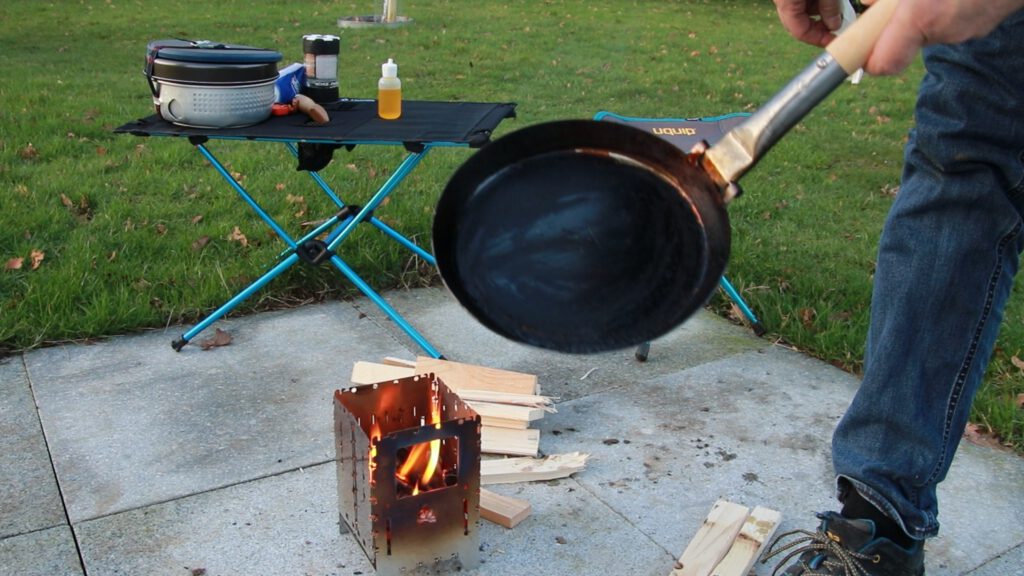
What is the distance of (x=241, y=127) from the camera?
149 inches

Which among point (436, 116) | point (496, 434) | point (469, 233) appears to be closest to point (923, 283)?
point (469, 233)

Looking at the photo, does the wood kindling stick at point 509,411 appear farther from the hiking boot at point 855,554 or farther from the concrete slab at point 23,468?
the concrete slab at point 23,468

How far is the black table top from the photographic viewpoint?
3643mm

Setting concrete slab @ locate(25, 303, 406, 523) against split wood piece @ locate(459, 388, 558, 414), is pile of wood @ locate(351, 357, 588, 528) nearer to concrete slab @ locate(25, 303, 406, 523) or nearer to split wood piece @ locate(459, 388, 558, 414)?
split wood piece @ locate(459, 388, 558, 414)

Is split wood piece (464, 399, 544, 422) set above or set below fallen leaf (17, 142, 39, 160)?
above

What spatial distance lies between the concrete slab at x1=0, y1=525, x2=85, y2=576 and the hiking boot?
1827 millimetres

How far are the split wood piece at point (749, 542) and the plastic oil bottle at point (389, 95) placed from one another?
2277 mm

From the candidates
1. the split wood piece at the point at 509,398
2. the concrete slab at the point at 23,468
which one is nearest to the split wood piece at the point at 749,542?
the split wood piece at the point at 509,398

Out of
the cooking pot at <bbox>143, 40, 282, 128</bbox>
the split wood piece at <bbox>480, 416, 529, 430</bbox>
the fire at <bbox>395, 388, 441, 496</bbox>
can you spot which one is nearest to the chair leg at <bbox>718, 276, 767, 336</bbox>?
the split wood piece at <bbox>480, 416, 529, 430</bbox>

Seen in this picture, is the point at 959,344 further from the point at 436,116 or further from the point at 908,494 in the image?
the point at 436,116

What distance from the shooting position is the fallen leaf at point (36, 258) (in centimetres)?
436

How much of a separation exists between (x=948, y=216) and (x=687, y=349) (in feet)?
5.99

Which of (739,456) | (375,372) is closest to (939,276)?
(739,456)

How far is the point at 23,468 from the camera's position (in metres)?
2.95
